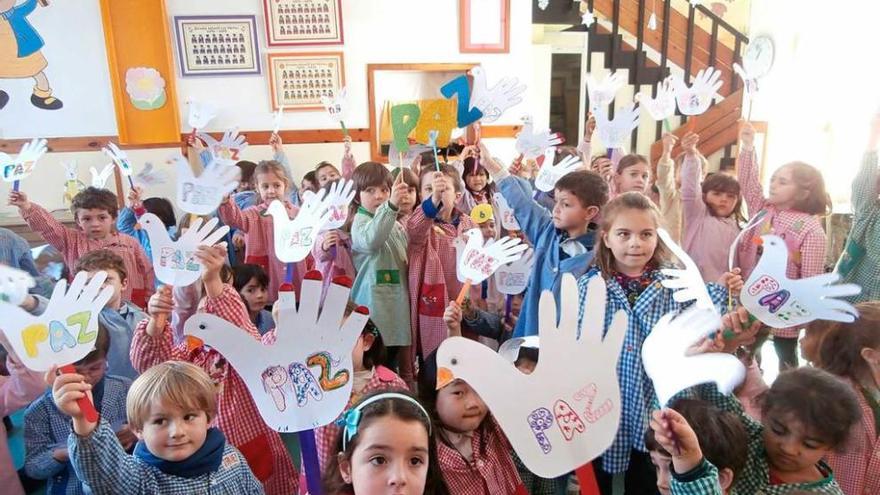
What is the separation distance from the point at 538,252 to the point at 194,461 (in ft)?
3.86

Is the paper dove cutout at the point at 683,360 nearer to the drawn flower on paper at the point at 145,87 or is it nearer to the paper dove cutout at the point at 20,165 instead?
the paper dove cutout at the point at 20,165

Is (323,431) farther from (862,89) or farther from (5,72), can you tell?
(862,89)

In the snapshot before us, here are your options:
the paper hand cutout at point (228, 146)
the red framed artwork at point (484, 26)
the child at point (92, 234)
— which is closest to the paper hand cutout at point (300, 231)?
the child at point (92, 234)

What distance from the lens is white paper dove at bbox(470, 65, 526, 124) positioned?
204 cm

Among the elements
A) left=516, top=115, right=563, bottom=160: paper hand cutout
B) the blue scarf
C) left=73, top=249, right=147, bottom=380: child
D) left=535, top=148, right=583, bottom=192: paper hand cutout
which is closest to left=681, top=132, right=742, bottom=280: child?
left=535, top=148, right=583, bottom=192: paper hand cutout

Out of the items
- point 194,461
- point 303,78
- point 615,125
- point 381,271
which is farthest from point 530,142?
point 303,78

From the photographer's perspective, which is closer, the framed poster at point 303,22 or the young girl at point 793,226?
the young girl at point 793,226

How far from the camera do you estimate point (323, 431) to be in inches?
46.4

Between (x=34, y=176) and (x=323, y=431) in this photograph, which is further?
(x=34, y=176)

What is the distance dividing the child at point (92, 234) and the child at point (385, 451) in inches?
66.3

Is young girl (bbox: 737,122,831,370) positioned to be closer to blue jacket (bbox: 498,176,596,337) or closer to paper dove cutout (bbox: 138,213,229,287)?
blue jacket (bbox: 498,176,596,337)

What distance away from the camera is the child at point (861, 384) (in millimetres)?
1100

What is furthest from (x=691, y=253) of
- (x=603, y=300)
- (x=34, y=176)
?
(x=34, y=176)

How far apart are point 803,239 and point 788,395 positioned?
1304 millimetres
